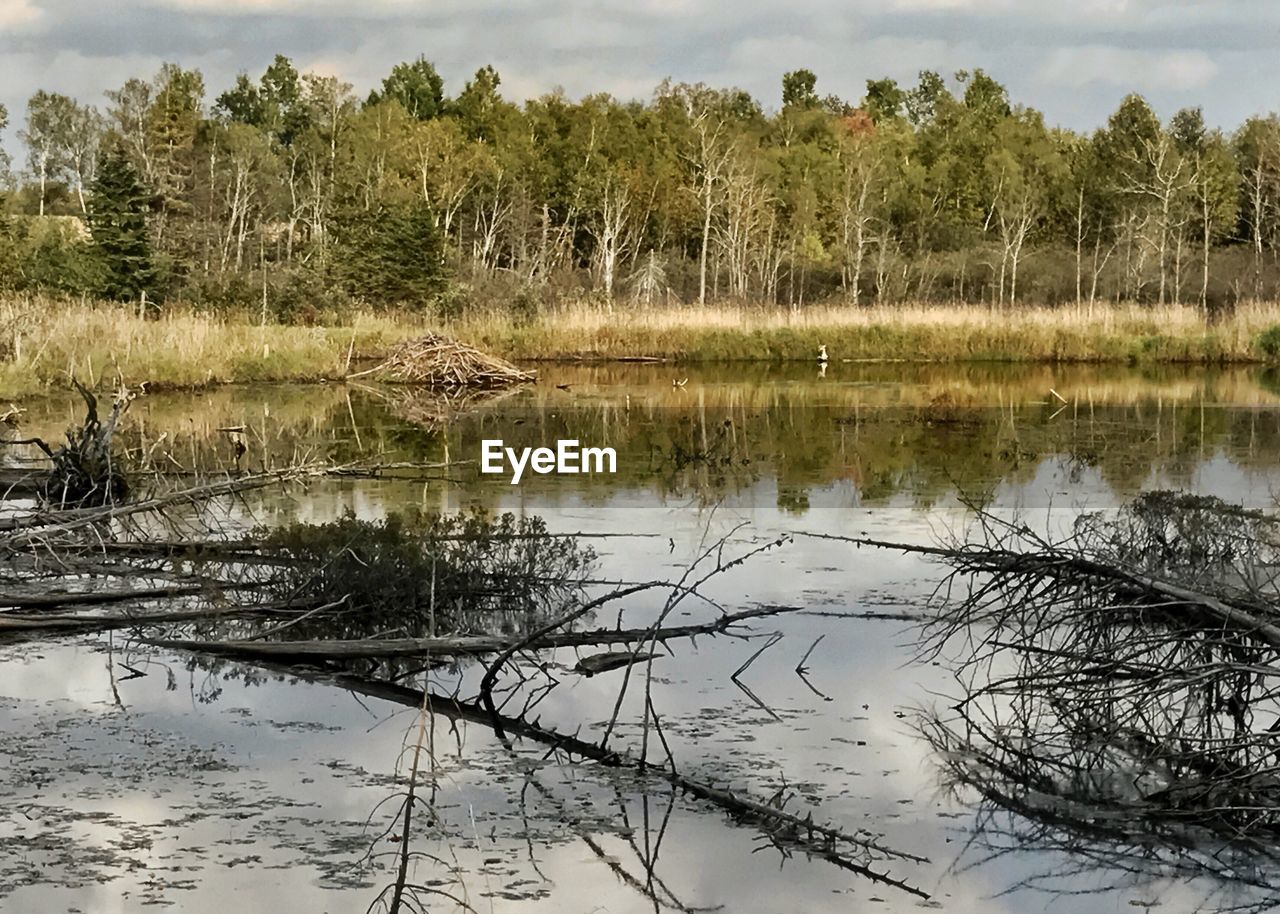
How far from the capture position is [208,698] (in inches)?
302

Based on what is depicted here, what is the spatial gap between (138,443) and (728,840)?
14.3m

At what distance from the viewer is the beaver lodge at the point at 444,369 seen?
30.6 metres

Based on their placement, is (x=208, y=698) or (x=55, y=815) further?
(x=208, y=698)

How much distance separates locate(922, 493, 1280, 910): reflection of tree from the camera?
559 centimetres

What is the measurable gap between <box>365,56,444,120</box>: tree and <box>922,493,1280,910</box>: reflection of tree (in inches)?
2574

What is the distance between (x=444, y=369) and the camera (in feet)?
100

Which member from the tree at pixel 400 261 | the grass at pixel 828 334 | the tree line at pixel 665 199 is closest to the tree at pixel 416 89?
the tree line at pixel 665 199

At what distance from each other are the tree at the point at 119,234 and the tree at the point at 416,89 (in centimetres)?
3175

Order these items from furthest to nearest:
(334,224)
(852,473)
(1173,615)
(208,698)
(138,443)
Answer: (334,224) → (138,443) → (852,473) → (208,698) → (1173,615)

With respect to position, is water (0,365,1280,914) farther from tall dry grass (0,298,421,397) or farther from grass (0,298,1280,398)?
grass (0,298,1280,398)

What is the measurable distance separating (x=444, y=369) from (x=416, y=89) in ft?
145

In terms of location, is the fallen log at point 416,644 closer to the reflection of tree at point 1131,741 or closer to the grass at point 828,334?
the reflection of tree at point 1131,741

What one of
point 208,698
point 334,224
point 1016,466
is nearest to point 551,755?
point 208,698

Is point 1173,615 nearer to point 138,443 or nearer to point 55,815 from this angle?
point 55,815
